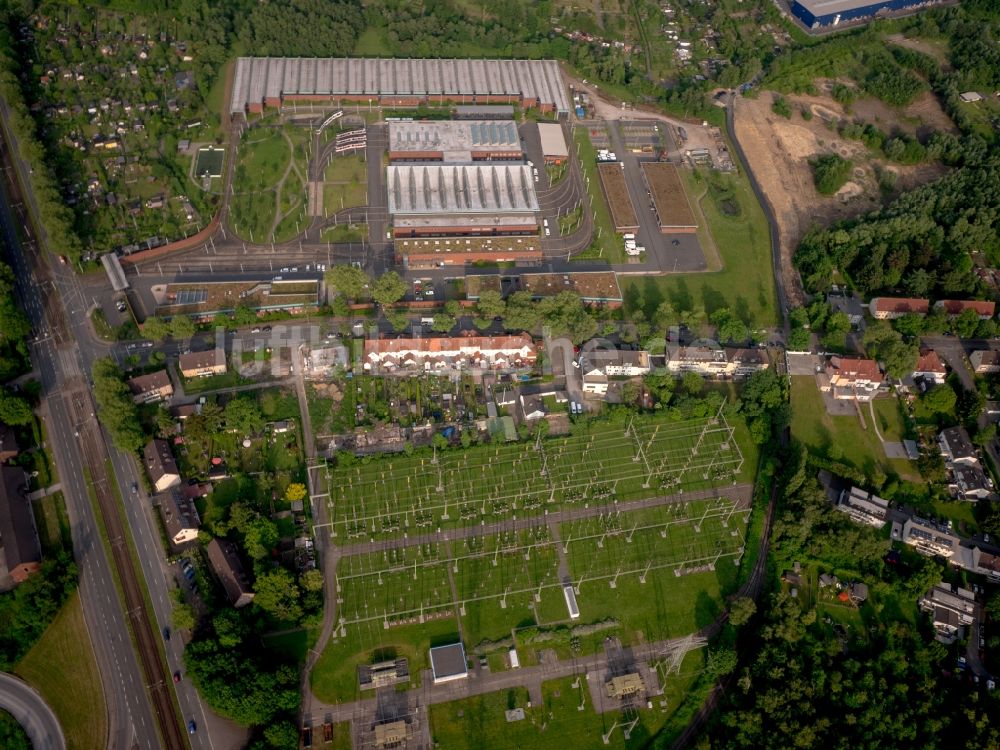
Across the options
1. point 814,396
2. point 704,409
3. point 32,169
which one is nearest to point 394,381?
point 704,409

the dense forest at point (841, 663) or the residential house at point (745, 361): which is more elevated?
the residential house at point (745, 361)

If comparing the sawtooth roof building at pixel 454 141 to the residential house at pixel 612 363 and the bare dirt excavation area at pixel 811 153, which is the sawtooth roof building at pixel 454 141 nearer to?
the residential house at pixel 612 363

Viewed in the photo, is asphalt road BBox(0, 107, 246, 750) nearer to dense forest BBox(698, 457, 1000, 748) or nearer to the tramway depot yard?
the tramway depot yard

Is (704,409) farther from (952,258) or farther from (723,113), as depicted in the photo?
(723,113)

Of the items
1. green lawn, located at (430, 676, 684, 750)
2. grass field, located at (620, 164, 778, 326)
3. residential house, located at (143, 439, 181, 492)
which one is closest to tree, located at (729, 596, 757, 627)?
green lawn, located at (430, 676, 684, 750)

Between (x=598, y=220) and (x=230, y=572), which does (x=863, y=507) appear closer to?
(x=598, y=220)

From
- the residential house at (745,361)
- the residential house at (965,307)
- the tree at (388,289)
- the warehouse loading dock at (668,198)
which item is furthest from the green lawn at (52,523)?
the residential house at (965,307)

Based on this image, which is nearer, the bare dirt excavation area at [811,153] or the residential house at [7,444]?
the residential house at [7,444]
